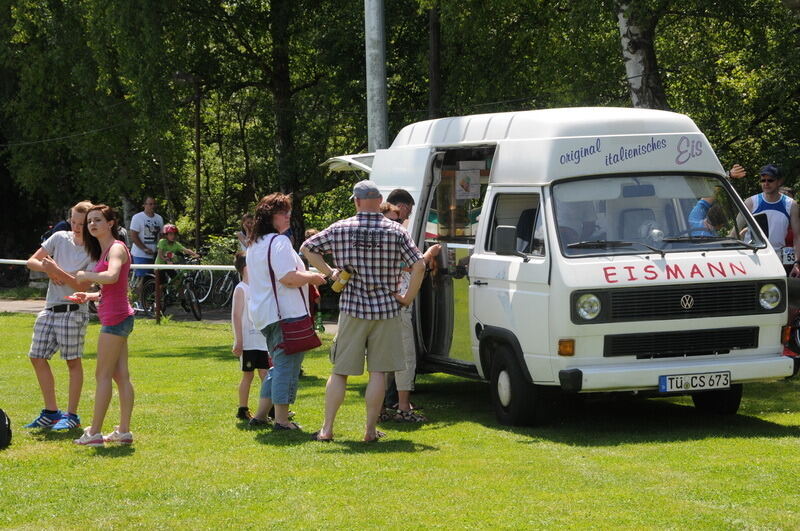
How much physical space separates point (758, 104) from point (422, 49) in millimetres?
6584

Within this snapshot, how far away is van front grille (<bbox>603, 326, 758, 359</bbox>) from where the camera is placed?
9797 millimetres

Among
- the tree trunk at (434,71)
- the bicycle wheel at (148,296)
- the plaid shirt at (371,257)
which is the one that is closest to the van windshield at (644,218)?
the plaid shirt at (371,257)

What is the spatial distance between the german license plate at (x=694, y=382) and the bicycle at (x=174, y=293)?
48.4ft

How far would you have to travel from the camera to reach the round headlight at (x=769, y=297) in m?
10.1

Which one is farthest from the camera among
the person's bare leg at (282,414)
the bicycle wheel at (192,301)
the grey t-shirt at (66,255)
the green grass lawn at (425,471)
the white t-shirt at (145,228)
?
the white t-shirt at (145,228)

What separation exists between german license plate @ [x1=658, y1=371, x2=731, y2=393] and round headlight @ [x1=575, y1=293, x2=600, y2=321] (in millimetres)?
687

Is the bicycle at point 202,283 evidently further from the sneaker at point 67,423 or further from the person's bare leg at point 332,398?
the person's bare leg at point 332,398

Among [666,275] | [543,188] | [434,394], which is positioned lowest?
[434,394]

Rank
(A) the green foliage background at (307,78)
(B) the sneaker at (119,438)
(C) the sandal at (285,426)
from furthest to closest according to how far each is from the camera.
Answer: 1. (A) the green foliage background at (307,78)
2. (C) the sandal at (285,426)
3. (B) the sneaker at (119,438)

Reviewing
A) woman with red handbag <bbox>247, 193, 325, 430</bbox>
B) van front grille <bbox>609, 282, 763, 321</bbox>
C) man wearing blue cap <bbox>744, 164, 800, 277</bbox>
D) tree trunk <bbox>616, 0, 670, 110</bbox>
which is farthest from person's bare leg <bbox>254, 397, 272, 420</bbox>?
tree trunk <bbox>616, 0, 670, 110</bbox>

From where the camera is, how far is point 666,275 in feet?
32.1

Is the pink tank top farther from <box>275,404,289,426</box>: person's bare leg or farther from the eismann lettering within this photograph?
the eismann lettering

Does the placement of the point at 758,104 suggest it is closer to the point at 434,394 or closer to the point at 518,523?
the point at 434,394

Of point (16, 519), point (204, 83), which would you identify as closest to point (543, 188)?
point (16, 519)
